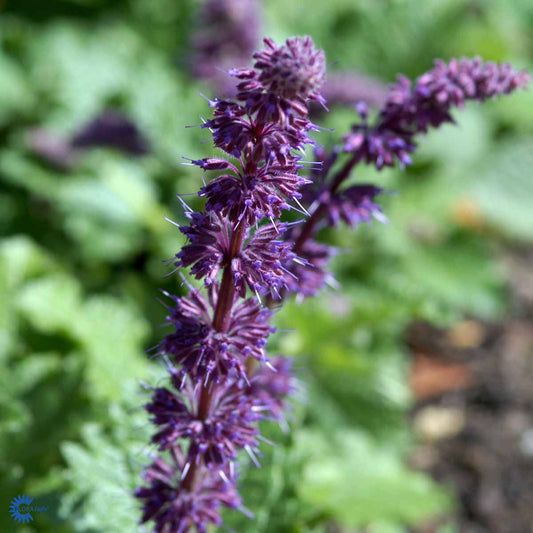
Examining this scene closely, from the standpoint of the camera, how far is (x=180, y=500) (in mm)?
1971

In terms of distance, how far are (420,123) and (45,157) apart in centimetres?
310

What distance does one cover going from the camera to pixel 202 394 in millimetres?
1801

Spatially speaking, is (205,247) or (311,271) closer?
(205,247)

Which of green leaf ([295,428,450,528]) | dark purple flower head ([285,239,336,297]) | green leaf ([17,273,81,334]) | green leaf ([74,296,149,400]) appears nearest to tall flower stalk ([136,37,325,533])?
dark purple flower head ([285,239,336,297])

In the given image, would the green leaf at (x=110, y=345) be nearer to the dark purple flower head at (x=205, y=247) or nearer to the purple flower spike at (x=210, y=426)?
the purple flower spike at (x=210, y=426)

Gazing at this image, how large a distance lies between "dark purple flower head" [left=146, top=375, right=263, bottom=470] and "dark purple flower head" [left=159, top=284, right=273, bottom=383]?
14 cm

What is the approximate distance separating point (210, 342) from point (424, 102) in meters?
0.89

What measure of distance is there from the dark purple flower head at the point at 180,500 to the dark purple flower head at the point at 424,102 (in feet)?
3.31

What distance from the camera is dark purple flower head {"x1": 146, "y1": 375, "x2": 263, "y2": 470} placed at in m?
1.80

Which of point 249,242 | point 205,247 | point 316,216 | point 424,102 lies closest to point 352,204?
point 316,216

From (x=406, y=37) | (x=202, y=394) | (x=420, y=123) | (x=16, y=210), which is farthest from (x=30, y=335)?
(x=406, y=37)

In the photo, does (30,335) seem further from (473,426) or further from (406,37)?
(406,37)

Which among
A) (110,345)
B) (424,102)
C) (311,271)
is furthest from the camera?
(110,345)

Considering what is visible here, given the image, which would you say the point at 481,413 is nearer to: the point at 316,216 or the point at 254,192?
the point at 316,216
